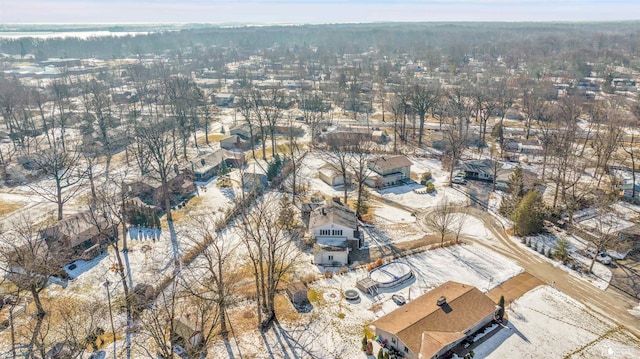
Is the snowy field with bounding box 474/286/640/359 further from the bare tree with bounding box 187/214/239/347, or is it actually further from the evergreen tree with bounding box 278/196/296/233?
the evergreen tree with bounding box 278/196/296/233

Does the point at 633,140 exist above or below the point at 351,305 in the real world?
above

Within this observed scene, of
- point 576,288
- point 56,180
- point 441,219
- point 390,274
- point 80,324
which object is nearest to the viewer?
point 80,324

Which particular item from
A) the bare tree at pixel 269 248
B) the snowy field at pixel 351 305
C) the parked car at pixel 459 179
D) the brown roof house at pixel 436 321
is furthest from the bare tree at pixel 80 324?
the parked car at pixel 459 179

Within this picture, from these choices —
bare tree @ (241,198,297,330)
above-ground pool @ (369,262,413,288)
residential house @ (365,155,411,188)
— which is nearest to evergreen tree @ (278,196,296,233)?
bare tree @ (241,198,297,330)

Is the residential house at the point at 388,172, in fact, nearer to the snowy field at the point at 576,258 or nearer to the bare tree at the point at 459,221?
the bare tree at the point at 459,221

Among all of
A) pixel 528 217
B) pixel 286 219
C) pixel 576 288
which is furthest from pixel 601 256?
pixel 286 219

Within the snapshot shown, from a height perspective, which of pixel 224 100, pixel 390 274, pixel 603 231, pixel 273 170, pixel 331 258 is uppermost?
pixel 224 100

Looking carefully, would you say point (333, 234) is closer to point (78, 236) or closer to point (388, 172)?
point (388, 172)
